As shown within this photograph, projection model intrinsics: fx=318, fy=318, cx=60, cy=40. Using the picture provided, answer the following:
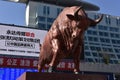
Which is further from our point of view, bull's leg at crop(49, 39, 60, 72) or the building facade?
the building facade

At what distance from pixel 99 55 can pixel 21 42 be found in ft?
212

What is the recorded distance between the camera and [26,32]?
86.0 ft

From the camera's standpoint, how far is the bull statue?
7195mm

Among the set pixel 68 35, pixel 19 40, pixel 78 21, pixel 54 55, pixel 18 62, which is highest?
pixel 78 21

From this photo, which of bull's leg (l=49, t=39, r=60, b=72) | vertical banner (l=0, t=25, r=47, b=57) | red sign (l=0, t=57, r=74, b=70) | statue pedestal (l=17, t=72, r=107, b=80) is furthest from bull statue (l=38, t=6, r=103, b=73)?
red sign (l=0, t=57, r=74, b=70)

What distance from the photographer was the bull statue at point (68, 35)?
23.6 ft

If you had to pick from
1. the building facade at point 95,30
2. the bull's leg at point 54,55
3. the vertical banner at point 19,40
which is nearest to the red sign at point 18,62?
the vertical banner at point 19,40

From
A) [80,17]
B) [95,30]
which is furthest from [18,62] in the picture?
[95,30]

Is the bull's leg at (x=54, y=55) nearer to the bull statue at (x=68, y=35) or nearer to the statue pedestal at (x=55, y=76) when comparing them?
the bull statue at (x=68, y=35)

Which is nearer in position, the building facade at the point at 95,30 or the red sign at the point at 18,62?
the red sign at the point at 18,62

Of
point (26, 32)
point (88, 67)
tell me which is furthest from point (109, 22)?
point (26, 32)

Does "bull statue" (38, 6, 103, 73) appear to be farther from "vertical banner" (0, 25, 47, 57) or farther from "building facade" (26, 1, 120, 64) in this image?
"building facade" (26, 1, 120, 64)

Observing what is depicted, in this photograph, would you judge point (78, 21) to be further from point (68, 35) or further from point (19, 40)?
point (19, 40)

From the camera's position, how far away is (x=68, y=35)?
732cm
